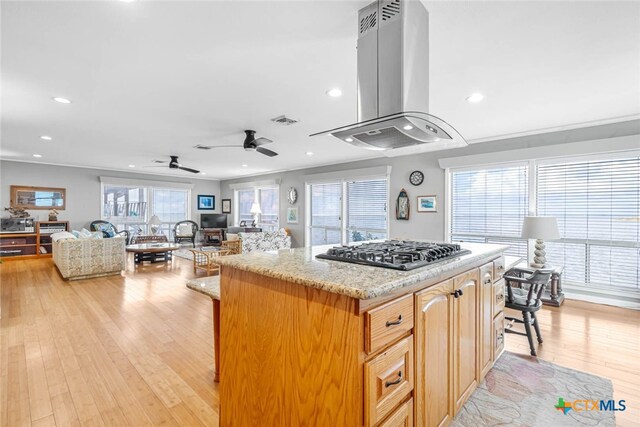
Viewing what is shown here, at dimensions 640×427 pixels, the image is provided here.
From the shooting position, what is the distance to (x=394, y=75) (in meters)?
1.55

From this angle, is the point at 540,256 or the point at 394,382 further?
the point at 540,256

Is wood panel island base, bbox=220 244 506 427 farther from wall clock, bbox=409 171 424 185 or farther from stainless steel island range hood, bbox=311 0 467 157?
wall clock, bbox=409 171 424 185

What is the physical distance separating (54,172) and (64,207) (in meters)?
0.88

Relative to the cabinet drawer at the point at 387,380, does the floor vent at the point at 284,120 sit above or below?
above

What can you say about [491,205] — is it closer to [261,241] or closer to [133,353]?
[261,241]

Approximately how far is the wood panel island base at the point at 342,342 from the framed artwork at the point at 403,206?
382 cm

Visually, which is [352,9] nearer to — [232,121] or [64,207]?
[232,121]

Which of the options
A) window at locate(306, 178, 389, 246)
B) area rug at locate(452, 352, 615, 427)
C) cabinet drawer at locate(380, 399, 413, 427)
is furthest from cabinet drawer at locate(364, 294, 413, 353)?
window at locate(306, 178, 389, 246)

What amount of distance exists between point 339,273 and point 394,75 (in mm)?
1049

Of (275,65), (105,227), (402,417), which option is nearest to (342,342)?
(402,417)

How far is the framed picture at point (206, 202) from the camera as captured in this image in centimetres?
998

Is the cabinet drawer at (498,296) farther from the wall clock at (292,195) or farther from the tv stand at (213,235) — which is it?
the tv stand at (213,235)

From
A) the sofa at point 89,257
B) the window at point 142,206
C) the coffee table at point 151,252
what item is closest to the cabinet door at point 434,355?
the sofa at point 89,257

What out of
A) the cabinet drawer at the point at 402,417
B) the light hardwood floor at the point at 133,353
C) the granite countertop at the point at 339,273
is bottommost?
the light hardwood floor at the point at 133,353
